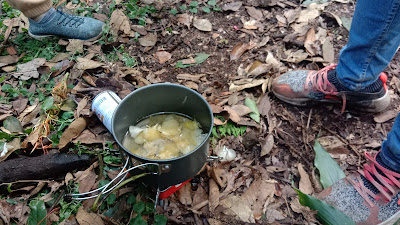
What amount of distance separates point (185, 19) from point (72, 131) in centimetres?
122

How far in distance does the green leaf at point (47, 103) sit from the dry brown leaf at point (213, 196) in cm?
99

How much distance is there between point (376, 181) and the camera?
1433 millimetres

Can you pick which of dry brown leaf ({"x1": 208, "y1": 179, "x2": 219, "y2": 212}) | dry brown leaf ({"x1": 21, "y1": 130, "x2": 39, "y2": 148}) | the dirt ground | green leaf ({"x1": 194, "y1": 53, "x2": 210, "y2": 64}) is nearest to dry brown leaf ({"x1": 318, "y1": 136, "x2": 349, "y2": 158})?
the dirt ground

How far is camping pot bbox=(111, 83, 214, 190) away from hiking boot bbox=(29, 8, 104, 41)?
39.4 inches

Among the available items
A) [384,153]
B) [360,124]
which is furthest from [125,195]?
[360,124]

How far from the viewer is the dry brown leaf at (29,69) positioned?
6.52 feet

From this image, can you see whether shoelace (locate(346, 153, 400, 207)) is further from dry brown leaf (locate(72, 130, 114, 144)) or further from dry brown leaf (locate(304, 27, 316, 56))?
dry brown leaf (locate(72, 130, 114, 144))

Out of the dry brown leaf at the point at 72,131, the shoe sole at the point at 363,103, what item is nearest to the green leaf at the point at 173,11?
the shoe sole at the point at 363,103

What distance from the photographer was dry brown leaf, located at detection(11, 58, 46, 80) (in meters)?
1.99

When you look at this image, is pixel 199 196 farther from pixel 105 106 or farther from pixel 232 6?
pixel 232 6

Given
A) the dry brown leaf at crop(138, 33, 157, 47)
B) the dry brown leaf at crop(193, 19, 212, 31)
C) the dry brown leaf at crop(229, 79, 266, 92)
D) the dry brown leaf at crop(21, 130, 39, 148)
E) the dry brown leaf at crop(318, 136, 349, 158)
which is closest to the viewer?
the dry brown leaf at crop(21, 130, 39, 148)

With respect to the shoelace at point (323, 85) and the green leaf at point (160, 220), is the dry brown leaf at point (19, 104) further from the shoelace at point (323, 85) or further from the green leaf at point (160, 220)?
the shoelace at point (323, 85)

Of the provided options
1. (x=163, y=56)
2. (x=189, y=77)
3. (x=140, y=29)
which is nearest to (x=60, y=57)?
(x=140, y=29)

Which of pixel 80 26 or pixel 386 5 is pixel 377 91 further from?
pixel 80 26
